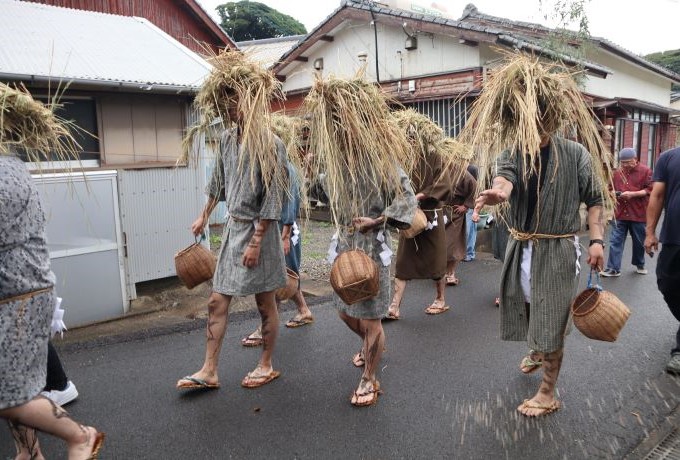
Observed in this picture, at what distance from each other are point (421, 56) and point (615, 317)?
9351mm

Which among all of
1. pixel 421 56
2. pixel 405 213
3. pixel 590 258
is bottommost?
pixel 590 258

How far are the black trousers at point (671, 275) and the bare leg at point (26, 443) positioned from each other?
13.9 ft

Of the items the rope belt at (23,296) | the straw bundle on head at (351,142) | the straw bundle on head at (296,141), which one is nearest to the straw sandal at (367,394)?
the straw bundle on head at (351,142)

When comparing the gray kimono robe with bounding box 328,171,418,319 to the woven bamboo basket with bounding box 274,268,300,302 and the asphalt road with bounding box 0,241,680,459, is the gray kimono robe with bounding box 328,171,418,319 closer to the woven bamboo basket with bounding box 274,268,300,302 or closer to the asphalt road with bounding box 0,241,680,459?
the asphalt road with bounding box 0,241,680,459

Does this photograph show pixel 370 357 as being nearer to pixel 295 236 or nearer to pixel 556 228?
pixel 556 228

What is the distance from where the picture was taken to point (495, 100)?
316 centimetres

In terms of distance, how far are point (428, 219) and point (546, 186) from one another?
2062mm

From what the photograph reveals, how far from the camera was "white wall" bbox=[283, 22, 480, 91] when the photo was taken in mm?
10648

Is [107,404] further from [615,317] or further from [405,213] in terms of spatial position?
[615,317]

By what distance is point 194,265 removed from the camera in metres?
3.73

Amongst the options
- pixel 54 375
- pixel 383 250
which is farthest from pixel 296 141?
pixel 54 375

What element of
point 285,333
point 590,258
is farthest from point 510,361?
point 285,333

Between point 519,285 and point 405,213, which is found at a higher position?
point 405,213

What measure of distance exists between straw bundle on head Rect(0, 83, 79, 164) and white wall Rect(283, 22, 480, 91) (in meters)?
7.28
